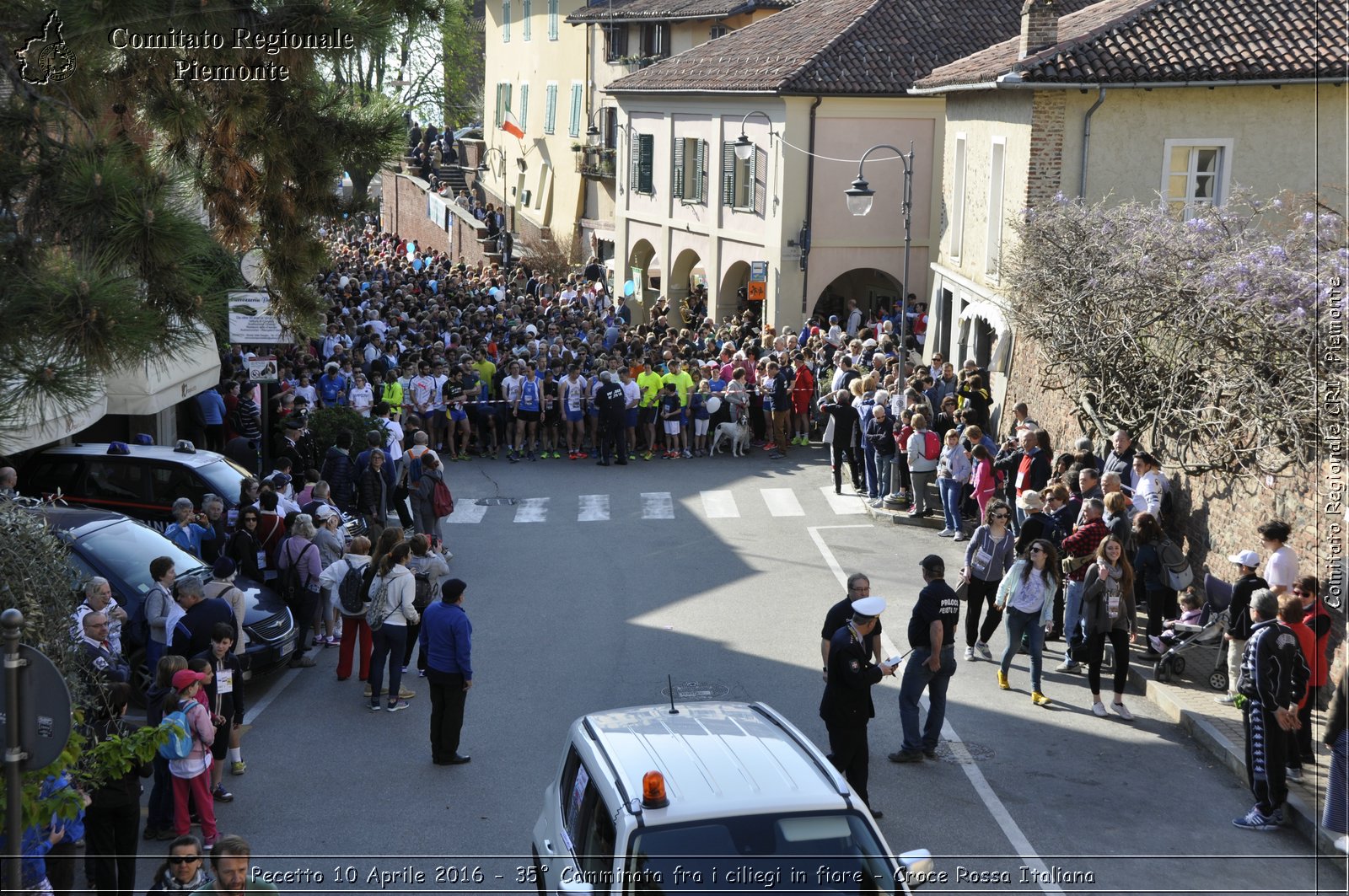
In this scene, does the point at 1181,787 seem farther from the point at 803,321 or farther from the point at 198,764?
the point at 803,321

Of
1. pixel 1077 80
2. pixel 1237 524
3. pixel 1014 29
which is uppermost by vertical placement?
pixel 1014 29

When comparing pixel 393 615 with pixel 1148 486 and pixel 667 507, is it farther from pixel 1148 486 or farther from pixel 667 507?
pixel 667 507

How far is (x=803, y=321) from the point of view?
35.8m

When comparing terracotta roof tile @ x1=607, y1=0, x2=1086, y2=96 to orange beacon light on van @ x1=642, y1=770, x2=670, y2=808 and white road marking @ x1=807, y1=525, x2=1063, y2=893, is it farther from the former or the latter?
orange beacon light on van @ x1=642, y1=770, x2=670, y2=808

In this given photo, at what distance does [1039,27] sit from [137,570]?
57.0 ft

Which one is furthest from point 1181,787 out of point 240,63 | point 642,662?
point 240,63

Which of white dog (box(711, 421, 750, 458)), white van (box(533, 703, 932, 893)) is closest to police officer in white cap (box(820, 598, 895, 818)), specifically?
white van (box(533, 703, 932, 893))

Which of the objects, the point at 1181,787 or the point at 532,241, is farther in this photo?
the point at 532,241

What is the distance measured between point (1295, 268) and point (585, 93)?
138ft

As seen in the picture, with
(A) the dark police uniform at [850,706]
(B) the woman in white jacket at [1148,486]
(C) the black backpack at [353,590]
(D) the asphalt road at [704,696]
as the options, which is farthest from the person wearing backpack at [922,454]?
(A) the dark police uniform at [850,706]

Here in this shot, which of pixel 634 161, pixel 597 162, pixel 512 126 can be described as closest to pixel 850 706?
pixel 634 161

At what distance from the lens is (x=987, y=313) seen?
25719mm

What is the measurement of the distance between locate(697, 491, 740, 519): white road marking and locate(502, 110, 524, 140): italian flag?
114 feet

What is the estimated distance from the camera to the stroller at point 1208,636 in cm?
1269
